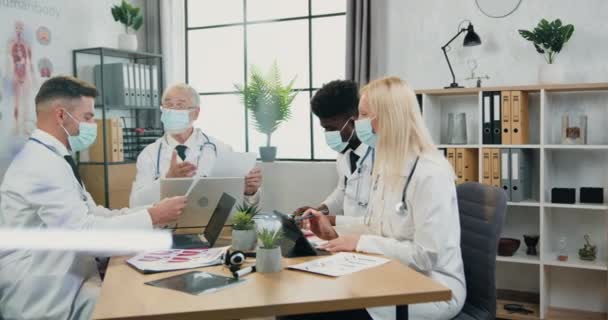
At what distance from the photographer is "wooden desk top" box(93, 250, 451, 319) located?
1.43 meters

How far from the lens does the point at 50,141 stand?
231 centimetres

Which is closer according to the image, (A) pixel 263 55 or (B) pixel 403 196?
(B) pixel 403 196

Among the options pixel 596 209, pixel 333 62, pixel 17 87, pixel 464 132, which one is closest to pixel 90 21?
pixel 17 87

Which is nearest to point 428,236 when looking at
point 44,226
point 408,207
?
point 408,207

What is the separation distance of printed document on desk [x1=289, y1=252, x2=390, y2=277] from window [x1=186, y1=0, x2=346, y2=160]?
3.02 m

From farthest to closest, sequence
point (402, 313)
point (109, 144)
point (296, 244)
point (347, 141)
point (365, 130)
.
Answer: point (109, 144)
point (347, 141)
point (365, 130)
point (296, 244)
point (402, 313)

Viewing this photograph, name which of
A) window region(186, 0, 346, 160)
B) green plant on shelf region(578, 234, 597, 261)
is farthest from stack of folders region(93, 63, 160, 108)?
green plant on shelf region(578, 234, 597, 261)

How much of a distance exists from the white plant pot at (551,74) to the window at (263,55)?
66.2 inches

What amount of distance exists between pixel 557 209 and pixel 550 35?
1147mm

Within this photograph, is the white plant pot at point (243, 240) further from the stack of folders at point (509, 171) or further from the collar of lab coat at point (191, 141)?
the stack of folders at point (509, 171)

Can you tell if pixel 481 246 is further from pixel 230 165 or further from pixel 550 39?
pixel 550 39

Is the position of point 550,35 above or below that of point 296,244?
above

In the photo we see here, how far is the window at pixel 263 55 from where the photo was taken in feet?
16.3

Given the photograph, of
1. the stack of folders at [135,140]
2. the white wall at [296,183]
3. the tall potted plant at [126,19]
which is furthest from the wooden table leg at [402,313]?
the tall potted plant at [126,19]
